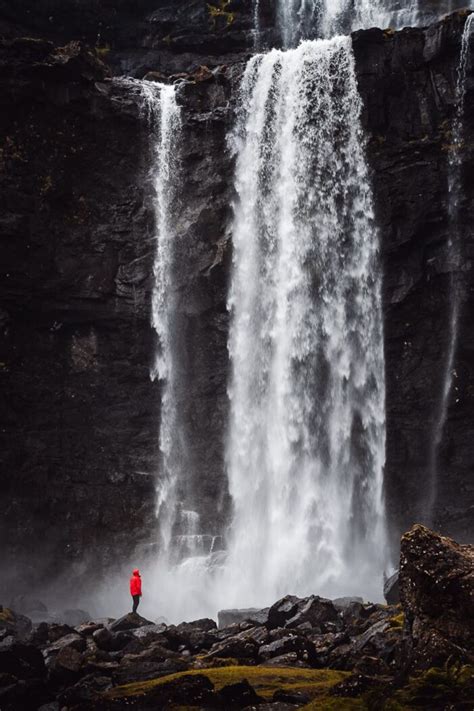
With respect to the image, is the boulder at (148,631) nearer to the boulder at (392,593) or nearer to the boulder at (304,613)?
the boulder at (304,613)

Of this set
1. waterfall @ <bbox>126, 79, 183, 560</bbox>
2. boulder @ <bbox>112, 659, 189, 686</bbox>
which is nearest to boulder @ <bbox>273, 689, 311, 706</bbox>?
boulder @ <bbox>112, 659, 189, 686</bbox>

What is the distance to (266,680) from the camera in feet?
38.1

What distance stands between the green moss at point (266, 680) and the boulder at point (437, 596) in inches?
58.3

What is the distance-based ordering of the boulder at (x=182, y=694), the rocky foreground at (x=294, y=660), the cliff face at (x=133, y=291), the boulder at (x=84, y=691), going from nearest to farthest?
the rocky foreground at (x=294, y=660)
the boulder at (x=182, y=694)
the boulder at (x=84, y=691)
the cliff face at (x=133, y=291)

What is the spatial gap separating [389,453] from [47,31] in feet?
86.1

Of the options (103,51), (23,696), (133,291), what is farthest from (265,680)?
(103,51)

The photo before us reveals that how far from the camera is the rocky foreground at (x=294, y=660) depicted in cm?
966

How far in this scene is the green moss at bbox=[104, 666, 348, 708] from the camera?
10883mm

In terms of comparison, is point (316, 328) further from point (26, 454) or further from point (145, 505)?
point (26, 454)

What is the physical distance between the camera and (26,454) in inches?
1188

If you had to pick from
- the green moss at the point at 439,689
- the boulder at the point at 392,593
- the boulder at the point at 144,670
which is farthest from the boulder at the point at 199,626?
the green moss at the point at 439,689

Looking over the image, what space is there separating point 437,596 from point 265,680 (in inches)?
120

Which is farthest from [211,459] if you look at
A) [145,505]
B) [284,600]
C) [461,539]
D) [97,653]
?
[97,653]

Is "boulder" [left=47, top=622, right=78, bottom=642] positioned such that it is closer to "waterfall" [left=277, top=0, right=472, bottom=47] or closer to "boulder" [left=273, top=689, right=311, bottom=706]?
"boulder" [left=273, top=689, right=311, bottom=706]
